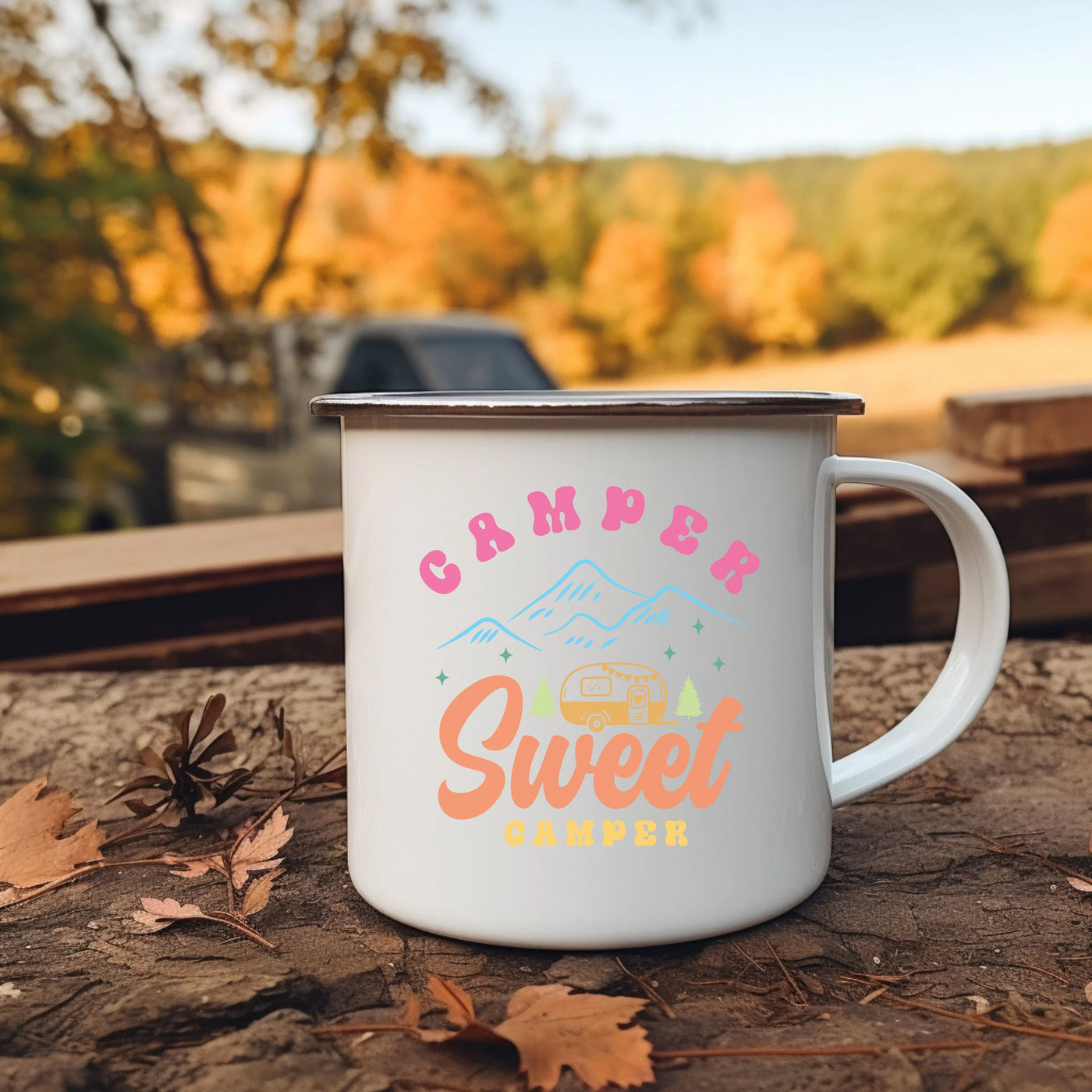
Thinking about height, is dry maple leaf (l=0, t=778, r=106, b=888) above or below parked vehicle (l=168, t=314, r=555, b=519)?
below

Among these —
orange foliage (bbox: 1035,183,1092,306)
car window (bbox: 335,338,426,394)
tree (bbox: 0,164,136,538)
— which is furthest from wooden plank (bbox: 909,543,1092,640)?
orange foliage (bbox: 1035,183,1092,306)

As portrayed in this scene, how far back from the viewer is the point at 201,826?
1.20 metres

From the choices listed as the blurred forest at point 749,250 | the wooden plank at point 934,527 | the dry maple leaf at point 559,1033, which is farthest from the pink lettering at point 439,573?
the blurred forest at point 749,250

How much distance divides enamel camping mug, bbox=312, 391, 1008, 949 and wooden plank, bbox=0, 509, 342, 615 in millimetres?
907

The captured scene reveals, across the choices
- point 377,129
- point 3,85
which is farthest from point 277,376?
point 3,85

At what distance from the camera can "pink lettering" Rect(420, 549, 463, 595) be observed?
0.88 m

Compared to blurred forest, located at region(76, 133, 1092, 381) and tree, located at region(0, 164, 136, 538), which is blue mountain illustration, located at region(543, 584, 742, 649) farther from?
blurred forest, located at region(76, 133, 1092, 381)

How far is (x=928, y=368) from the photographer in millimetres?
20828

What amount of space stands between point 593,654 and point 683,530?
11cm

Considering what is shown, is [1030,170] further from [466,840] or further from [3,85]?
[466,840]

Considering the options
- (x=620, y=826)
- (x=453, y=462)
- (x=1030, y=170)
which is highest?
(x=1030, y=170)

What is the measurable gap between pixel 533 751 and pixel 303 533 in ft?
4.21

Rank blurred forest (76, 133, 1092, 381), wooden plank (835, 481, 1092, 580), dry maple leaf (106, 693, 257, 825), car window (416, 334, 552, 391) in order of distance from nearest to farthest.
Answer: dry maple leaf (106, 693, 257, 825) < wooden plank (835, 481, 1092, 580) < car window (416, 334, 552, 391) < blurred forest (76, 133, 1092, 381)

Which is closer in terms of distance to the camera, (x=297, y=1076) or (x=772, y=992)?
(x=297, y=1076)
